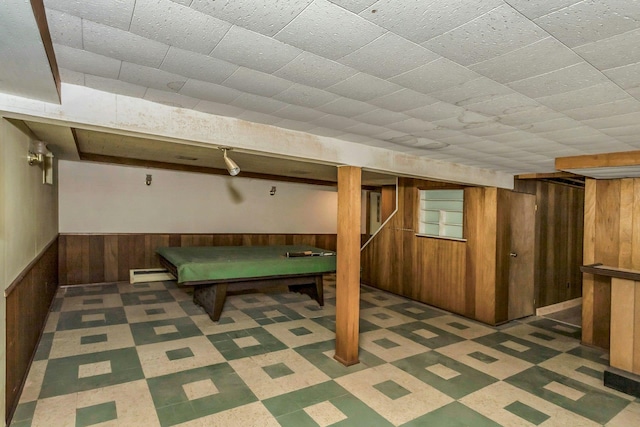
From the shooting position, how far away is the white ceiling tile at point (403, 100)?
202 centimetres

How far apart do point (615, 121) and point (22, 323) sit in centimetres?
469

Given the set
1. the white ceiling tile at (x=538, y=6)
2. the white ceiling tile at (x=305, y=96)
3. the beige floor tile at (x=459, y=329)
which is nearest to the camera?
the white ceiling tile at (x=538, y=6)

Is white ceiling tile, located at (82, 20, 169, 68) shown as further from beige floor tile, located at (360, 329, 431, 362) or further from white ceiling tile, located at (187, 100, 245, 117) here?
beige floor tile, located at (360, 329, 431, 362)

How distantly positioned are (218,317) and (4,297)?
8.52 ft

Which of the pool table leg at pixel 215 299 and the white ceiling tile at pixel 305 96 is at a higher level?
the white ceiling tile at pixel 305 96

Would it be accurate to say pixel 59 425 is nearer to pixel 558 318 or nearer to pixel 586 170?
pixel 586 170

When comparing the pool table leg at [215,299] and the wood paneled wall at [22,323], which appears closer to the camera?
the wood paneled wall at [22,323]

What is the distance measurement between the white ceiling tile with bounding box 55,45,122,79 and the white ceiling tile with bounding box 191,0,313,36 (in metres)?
0.73

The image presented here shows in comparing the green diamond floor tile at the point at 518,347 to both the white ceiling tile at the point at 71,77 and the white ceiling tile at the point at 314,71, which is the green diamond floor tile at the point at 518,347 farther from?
the white ceiling tile at the point at 71,77

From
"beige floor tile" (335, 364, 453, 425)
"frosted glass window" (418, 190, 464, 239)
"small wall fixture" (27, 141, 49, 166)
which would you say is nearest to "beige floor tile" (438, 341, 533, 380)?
"beige floor tile" (335, 364, 453, 425)

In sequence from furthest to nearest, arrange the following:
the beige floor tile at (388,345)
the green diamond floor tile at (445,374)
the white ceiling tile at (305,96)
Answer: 1. the beige floor tile at (388,345)
2. the green diamond floor tile at (445,374)
3. the white ceiling tile at (305,96)

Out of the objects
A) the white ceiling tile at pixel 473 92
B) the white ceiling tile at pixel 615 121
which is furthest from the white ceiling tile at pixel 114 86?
the white ceiling tile at pixel 615 121

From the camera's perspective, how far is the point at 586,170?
145 inches

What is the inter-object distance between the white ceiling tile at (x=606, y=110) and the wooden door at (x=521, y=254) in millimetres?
3150
